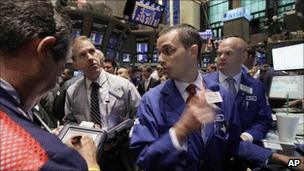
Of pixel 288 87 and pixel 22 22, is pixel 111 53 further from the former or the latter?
pixel 22 22

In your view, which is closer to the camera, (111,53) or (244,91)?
(244,91)

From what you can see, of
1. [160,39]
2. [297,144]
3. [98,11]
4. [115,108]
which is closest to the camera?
[160,39]

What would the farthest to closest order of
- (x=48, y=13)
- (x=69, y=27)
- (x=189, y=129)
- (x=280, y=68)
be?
(x=280, y=68)
(x=189, y=129)
(x=69, y=27)
(x=48, y=13)

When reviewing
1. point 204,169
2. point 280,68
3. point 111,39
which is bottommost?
point 204,169

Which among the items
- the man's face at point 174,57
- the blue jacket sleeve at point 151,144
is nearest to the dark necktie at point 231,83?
the man's face at point 174,57

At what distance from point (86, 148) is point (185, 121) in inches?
16.8

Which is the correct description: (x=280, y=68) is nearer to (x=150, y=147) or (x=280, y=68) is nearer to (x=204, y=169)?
(x=204, y=169)

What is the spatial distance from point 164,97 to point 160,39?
34 cm

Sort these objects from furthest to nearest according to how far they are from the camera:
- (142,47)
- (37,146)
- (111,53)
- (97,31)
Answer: (142,47)
(111,53)
(97,31)
(37,146)

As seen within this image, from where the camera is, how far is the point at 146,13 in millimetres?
14109

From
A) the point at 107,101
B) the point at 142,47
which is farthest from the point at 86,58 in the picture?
the point at 142,47

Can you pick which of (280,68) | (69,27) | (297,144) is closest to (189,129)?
(69,27)

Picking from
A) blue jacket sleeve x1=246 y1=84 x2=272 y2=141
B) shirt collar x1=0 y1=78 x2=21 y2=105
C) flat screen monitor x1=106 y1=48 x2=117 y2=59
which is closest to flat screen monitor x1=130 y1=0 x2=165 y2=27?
flat screen monitor x1=106 y1=48 x2=117 y2=59

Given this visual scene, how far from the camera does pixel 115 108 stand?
2.14 metres
